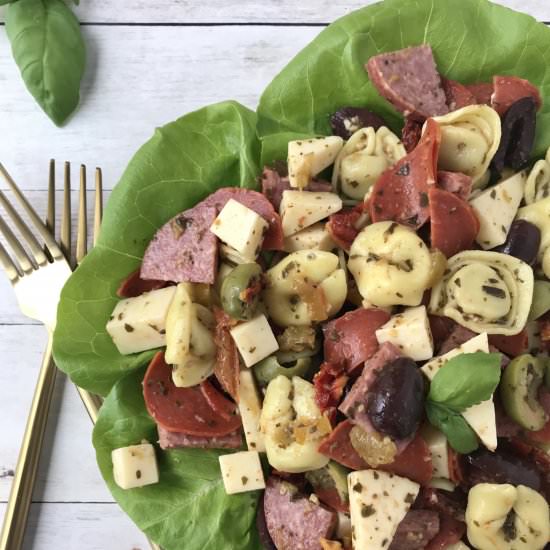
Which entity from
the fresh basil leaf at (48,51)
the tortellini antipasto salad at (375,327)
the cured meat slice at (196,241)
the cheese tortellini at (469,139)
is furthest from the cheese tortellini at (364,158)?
the fresh basil leaf at (48,51)

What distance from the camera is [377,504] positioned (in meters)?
1.80

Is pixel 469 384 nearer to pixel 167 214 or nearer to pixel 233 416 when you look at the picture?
pixel 233 416

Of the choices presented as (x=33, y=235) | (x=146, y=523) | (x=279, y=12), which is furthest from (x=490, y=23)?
(x=146, y=523)

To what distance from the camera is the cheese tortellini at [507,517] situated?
1.81 meters

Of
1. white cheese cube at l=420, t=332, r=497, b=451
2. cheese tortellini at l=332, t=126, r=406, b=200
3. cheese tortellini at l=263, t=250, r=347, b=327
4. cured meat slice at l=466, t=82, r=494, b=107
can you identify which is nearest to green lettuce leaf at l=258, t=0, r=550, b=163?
cured meat slice at l=466, t=82, r=494, b=107

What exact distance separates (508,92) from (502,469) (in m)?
1.07

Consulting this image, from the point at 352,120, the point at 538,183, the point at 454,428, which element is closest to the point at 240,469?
the point at 454,428

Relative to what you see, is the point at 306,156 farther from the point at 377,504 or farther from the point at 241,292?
the point at 377,504

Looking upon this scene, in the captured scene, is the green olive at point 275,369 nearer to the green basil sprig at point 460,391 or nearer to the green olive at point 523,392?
the green basil sprig at point 460,391

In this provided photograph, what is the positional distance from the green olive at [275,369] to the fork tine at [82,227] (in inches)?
31.3

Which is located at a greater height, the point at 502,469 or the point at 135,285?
the point at 135,285

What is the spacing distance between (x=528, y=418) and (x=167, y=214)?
1147mm

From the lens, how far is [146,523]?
209 centimetres

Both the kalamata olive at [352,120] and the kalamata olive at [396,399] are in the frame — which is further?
the kalamata olive at [352,120]
